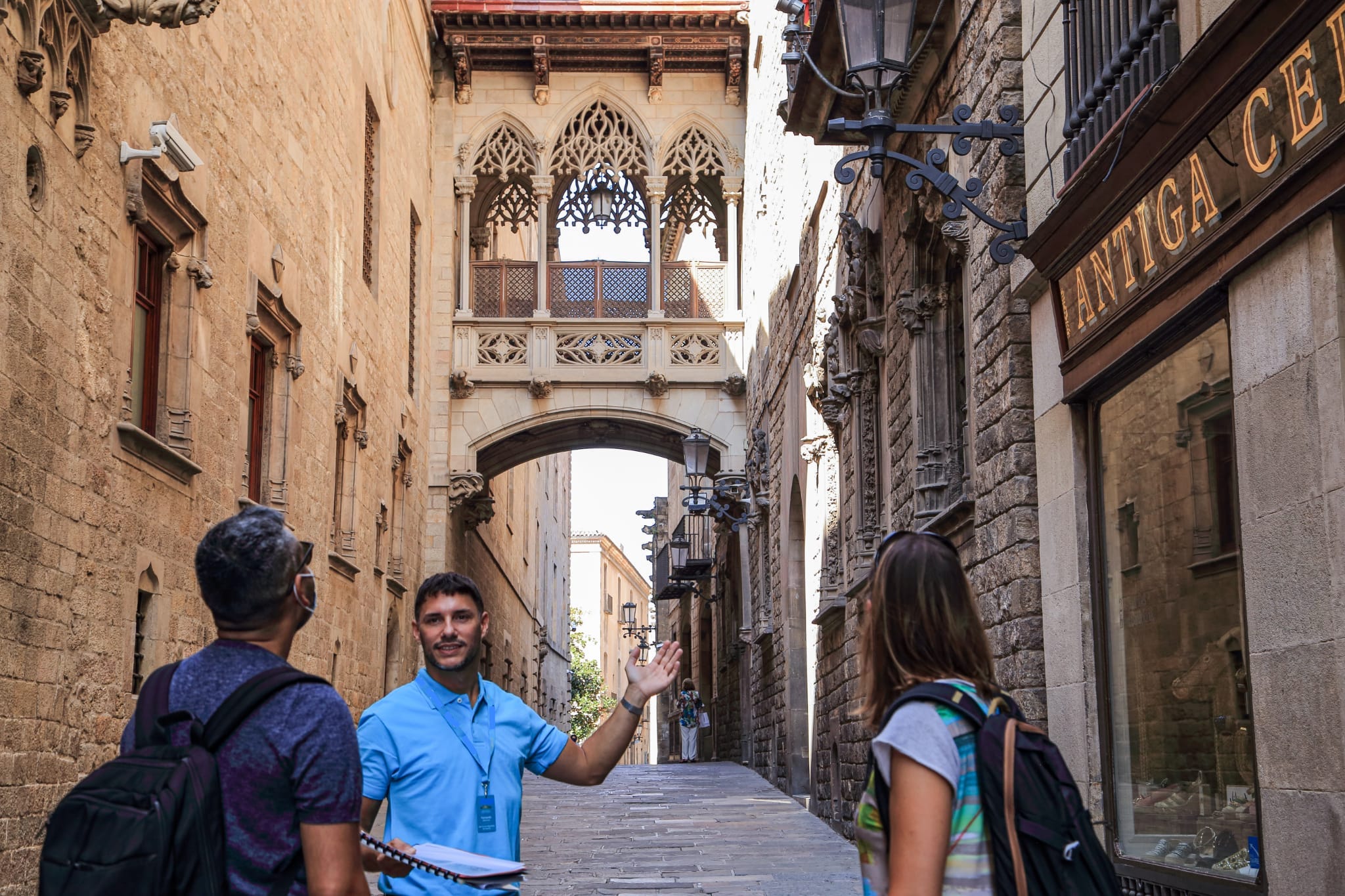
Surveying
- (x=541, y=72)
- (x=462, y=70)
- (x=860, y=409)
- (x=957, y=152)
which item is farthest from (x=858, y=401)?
(x=462, y=70)

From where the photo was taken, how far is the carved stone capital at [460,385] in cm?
2441

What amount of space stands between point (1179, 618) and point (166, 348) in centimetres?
807

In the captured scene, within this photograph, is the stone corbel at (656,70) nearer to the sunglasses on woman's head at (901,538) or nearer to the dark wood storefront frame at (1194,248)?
the dark wood storefront frame at (1194,248)

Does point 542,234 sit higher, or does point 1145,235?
point 542,234

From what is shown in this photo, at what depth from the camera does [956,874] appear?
2.43 metres

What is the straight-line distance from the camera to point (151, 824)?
7.60ft

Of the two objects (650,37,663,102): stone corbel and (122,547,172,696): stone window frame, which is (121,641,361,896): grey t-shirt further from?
(650,37,663,102): stone corbel

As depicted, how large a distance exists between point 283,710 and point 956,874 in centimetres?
109

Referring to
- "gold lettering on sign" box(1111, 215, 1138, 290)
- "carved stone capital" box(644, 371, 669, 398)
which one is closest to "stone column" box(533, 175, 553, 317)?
"carved stone capital" box(644, 371, 669, 398)

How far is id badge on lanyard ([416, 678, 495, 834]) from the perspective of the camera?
3.65 metres

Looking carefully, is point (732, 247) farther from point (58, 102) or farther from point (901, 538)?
point (901, 538)

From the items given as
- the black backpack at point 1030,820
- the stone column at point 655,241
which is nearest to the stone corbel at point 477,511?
the stone column at point 655,241

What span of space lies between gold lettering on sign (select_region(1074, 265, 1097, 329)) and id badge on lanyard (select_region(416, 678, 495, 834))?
3.89 meters

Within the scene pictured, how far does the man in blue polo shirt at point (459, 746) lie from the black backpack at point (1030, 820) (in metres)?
1.22
